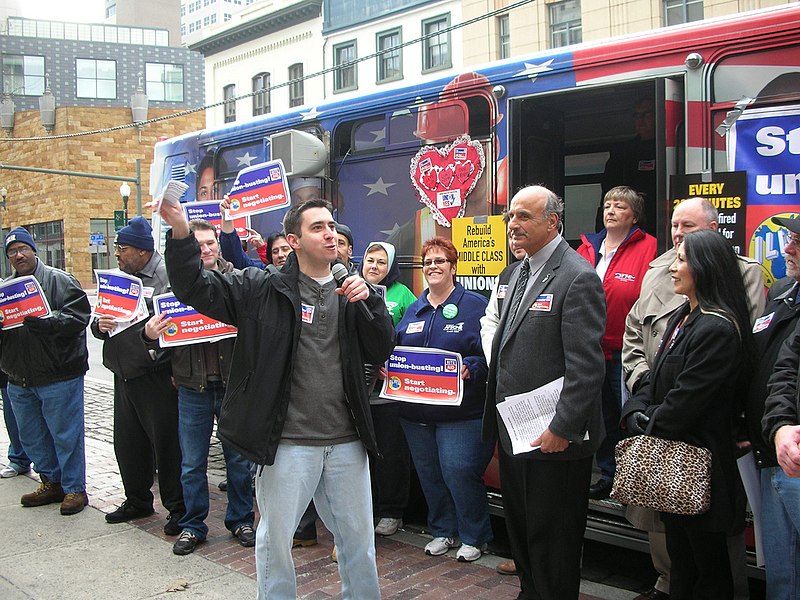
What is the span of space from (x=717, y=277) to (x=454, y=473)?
212 cm

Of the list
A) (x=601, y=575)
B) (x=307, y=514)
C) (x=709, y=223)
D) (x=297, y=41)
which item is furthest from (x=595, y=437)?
(x=297, y=41)

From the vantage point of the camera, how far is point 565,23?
77.5 feet

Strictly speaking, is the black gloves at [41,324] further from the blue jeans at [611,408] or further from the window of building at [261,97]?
the window of building at [261,97]

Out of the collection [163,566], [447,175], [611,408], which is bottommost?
[163,566]

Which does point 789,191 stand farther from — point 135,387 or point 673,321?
point 135,387

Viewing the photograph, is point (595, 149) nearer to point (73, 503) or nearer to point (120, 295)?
point (120, 295)

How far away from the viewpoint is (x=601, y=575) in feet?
16.5

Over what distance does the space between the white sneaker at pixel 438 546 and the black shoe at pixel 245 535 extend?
1174 mm

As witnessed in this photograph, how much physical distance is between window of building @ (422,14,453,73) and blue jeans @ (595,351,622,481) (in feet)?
75.6

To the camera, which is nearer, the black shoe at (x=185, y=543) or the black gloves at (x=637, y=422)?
the black gloves at (x=637, y=422)

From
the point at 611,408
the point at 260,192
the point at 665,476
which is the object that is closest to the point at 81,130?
the point at 260,192

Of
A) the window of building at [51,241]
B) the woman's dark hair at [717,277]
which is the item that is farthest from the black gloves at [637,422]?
the window of building at [51,241]

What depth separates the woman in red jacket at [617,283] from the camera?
4.86 meters

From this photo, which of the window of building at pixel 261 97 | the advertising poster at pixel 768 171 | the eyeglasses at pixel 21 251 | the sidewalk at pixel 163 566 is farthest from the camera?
the window of building at pixel 261 97
